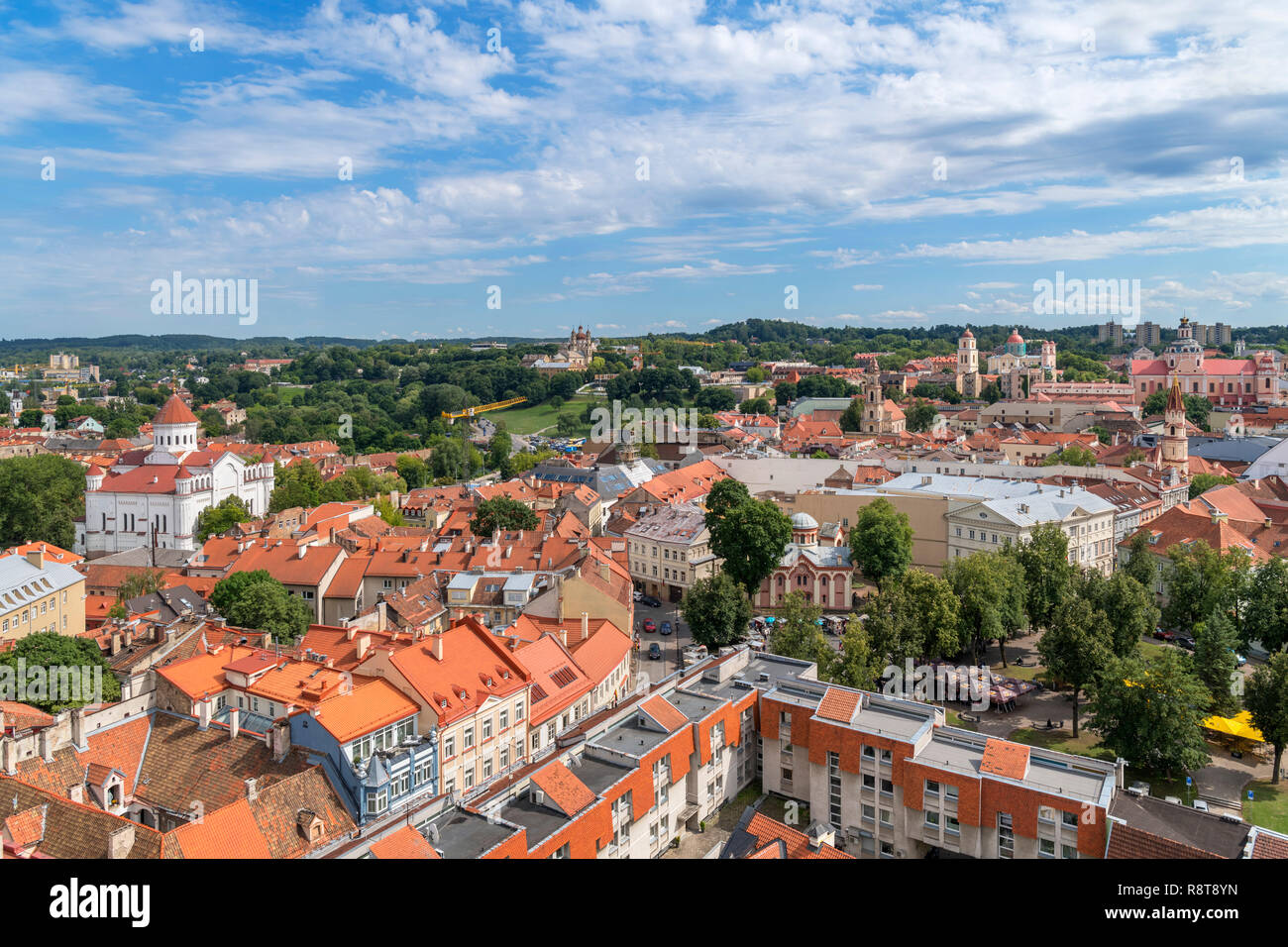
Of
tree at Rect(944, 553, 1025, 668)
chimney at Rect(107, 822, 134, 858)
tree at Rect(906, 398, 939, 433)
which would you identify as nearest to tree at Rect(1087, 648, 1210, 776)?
tree at Rect(944, 553, 1025, 668)

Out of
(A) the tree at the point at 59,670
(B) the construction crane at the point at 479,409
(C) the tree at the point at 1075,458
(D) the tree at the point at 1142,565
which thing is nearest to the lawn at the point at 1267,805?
(D) the tree at the point at 1142,565

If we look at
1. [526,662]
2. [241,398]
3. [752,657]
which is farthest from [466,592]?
[241,398]

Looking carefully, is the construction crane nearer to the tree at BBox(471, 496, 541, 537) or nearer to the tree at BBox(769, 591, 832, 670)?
the tree at BBox(471, 496, 541, 537)

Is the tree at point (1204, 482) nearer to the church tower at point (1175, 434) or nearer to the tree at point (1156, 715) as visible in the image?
the church tower at point (1175, 434)
